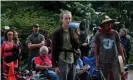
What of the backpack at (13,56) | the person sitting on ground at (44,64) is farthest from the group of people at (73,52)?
the backpack at (13,56)

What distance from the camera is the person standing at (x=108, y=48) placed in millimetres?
8617

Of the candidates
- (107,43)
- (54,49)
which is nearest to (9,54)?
(107,43)

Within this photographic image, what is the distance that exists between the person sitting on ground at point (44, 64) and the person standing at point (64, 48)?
114 inches

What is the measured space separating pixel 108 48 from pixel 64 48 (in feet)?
3.80

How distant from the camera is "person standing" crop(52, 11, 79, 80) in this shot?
25.6 ft

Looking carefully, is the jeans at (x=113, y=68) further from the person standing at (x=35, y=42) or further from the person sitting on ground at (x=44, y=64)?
the person standing at (x=35, y=42)

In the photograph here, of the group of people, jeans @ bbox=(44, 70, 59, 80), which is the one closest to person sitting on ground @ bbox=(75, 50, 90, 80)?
the group of people

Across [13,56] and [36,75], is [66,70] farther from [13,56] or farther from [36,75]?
[13,56]

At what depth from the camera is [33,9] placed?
75.3 ft

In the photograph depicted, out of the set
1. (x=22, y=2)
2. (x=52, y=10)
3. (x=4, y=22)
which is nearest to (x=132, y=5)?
(x=52, y=10)

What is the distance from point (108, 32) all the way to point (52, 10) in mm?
15334

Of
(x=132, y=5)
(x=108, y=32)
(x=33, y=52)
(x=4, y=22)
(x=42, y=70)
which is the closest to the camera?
(x=108, y=32)

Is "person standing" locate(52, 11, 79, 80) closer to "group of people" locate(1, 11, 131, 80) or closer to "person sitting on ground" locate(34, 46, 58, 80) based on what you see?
"group of people" locate(1, 11, 131, 80)

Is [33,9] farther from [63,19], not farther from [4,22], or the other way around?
[63,19]
